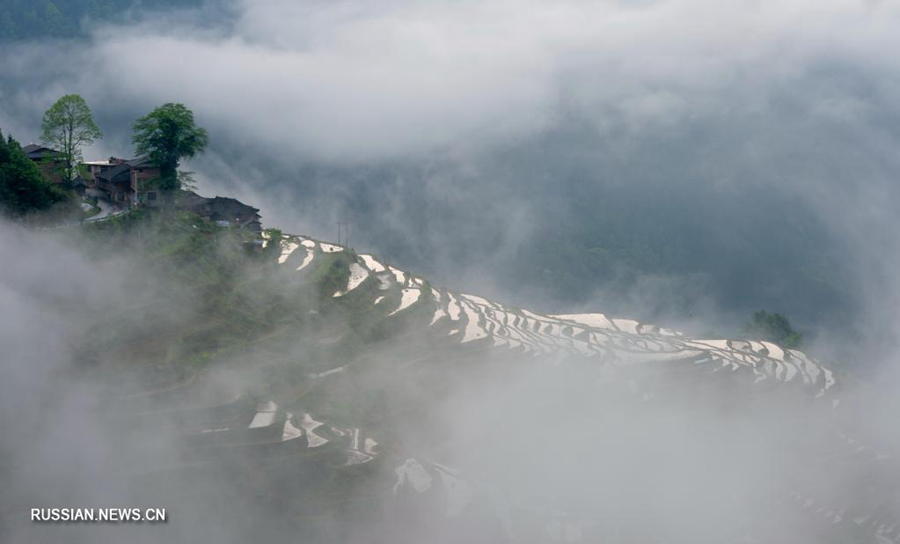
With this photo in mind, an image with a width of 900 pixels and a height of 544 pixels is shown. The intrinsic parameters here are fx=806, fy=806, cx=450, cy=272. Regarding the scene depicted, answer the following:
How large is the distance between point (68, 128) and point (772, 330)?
50.2 meters

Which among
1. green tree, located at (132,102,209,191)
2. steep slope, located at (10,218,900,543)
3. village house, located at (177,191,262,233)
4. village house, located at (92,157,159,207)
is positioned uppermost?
green tree, located at (132,102,209,191)

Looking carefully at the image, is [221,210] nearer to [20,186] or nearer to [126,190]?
[126,190]

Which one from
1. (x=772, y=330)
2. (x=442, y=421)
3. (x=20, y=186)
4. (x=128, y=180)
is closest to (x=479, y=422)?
(x=442, y=421)

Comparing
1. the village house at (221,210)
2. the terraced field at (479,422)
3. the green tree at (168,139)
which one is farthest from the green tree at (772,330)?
the green tree at (168,139)

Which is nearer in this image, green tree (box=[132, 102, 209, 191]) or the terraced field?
the terraced field

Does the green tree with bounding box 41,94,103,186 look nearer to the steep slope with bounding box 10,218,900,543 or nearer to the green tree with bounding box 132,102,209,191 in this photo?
the green tree with bounding box 132,102,209,191

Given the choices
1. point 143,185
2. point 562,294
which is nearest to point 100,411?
point 143,185

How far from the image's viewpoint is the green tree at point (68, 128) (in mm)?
35375

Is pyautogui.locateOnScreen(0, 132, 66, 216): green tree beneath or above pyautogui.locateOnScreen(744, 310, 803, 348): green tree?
above

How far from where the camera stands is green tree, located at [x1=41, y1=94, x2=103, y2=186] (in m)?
35.4

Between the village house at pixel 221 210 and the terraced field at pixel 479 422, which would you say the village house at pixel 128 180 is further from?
the terraced field at pixel 479 422

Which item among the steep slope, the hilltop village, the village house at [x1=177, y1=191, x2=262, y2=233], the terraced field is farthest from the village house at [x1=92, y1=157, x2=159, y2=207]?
the terraced field

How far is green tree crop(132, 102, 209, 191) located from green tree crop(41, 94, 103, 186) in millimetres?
2589

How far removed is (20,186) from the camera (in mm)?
31188
